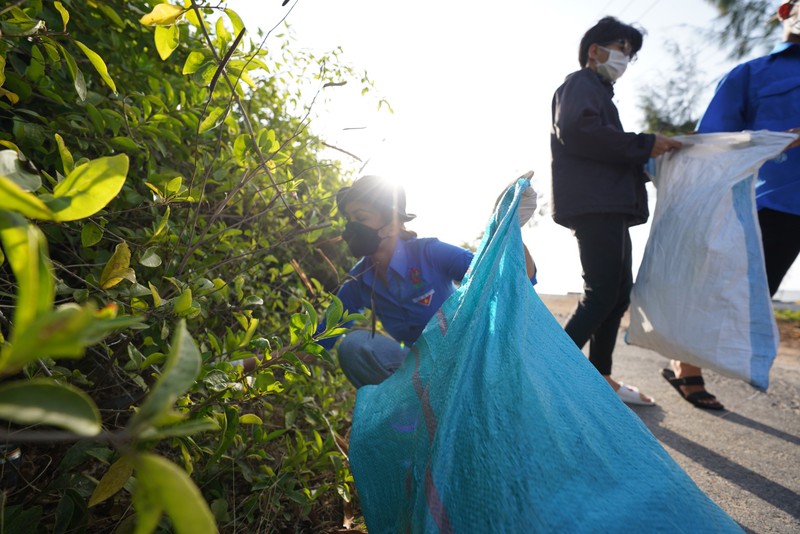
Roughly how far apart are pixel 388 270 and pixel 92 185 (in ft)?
4.44

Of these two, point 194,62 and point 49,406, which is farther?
point 194,62

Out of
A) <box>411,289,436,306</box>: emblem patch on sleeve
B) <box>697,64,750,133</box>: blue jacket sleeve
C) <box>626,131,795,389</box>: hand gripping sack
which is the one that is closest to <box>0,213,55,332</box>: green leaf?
<box>411,289,436,306</box>: emblem patch on sleeve

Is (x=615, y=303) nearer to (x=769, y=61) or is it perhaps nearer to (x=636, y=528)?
(x=769, y=61)

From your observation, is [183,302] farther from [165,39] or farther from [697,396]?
[697,396]

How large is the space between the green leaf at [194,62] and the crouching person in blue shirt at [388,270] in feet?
2.42

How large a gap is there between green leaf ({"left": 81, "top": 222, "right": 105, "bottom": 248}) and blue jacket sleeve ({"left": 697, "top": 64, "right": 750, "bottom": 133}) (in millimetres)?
2388

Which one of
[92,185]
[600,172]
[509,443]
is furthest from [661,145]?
[92,185]

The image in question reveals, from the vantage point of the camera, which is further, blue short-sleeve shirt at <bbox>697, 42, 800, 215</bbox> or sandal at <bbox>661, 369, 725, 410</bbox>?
sandal at <bbox>661, 369, 725, 410</bbox>

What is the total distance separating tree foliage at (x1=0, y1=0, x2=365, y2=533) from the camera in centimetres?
27

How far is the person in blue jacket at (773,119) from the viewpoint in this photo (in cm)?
188

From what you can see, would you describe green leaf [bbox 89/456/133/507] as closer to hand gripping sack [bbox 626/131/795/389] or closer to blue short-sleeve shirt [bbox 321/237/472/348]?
blue short-sleeve shirt [bbox 321/237/472/348]

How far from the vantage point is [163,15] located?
2.13ft

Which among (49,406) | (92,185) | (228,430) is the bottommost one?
(228,430)

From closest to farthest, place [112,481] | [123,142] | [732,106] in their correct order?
[112,481], [123,142], [732,106]
